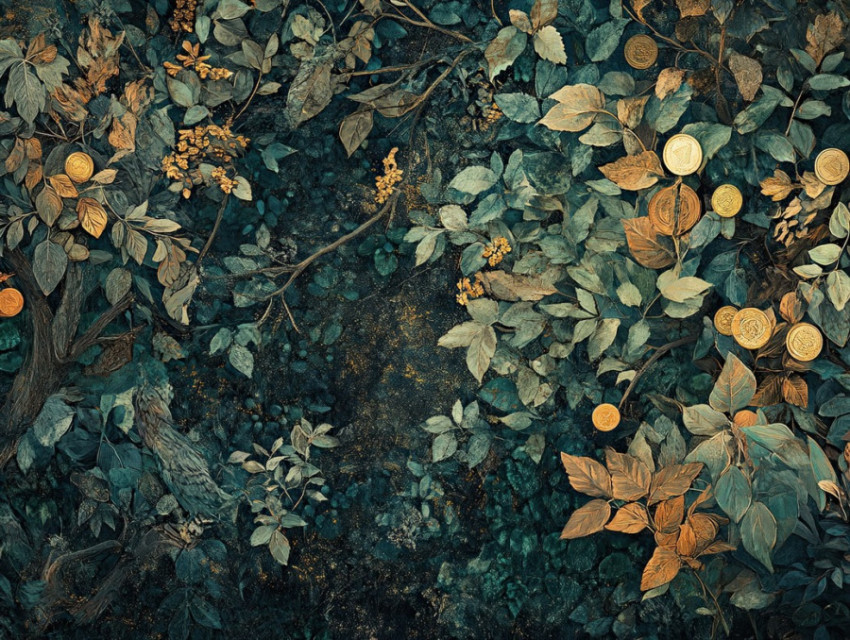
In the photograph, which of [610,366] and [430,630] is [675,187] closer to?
[610,366]

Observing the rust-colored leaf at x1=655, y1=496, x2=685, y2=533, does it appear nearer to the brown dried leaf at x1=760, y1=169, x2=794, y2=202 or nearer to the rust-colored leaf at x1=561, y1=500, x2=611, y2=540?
the rust-colored leaf at x1=561, y1=500, x2=611, y2=540

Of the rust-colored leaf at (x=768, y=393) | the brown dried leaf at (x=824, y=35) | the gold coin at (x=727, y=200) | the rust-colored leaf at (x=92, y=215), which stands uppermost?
the brown dried leaf at (x=824, y=35)

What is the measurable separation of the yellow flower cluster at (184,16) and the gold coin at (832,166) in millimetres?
1164

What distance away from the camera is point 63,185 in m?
1.56

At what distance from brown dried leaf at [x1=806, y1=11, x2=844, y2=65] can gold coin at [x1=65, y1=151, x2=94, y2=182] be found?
1.33m

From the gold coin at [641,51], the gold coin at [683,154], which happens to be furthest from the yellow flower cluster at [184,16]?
the gold coin at [683,154]

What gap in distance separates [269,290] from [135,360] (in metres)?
0.31

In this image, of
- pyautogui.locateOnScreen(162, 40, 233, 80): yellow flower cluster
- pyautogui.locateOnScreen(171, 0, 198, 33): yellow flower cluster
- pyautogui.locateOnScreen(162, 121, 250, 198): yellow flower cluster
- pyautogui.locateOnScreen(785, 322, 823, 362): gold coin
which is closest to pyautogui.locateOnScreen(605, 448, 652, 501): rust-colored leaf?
pyautogui.locateOnScreen(785, 322, 823, 362): gold coin

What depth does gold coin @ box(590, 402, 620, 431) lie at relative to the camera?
146 centimetres

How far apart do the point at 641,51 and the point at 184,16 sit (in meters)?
0.85

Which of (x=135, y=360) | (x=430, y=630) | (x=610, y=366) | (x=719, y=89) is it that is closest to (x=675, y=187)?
(x=719, y=89)

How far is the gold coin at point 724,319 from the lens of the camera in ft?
4.61

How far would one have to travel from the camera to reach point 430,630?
1.52 meters

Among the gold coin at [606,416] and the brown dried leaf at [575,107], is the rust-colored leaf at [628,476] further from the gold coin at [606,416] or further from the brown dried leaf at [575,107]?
the brown dried leaf at [575,107]
